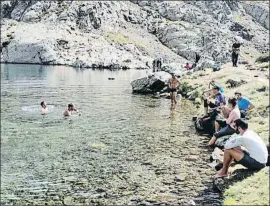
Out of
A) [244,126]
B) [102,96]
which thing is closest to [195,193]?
[244,126]

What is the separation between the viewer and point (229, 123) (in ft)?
79.4

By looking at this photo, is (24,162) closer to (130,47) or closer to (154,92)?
(154,92)

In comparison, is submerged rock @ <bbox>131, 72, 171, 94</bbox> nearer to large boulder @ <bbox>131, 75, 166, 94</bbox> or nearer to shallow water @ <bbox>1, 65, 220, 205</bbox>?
large boulder @ <bbox>131, 75, 166, 94</bbox>

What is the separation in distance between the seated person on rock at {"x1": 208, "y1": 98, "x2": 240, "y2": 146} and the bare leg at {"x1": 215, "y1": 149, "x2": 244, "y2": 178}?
5.36 metres

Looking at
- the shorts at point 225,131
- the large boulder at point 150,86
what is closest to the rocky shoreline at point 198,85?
the large boulder at point 150,86

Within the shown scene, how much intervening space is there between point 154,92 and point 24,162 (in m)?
36.3

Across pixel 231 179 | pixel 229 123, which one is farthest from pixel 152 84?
pixel 231 179

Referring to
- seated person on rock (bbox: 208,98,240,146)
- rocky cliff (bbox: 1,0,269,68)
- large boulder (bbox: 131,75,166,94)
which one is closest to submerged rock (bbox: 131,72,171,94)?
large boulder (bbox: 131,75,166,94)

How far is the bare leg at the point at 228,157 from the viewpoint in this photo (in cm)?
1772

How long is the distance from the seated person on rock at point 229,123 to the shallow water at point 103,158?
1.37m

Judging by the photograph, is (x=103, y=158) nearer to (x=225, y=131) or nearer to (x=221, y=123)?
(x=225, y=131)

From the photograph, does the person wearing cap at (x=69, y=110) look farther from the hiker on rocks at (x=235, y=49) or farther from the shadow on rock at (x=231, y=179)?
the hiker on rocks at (x=235, y=49)

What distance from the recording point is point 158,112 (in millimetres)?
40094

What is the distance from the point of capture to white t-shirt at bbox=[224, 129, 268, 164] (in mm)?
17547
